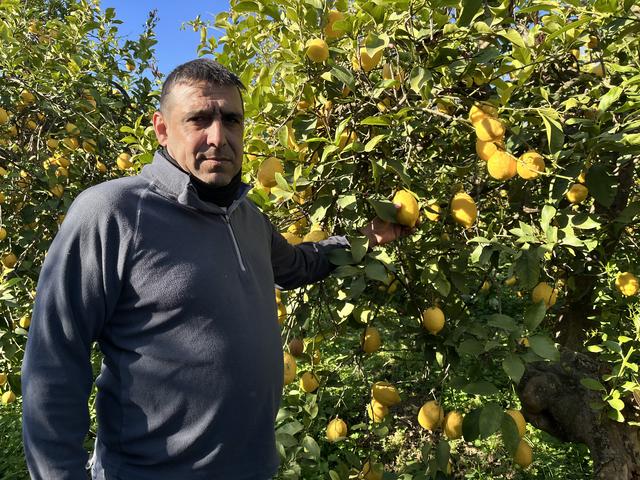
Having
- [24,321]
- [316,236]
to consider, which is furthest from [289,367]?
[24,321]

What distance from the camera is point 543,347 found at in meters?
1.13

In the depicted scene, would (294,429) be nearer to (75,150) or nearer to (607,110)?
(607,110)

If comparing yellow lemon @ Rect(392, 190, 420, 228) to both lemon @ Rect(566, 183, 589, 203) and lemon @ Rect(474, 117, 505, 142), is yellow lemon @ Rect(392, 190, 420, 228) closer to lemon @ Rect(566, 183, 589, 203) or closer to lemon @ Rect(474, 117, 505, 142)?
lemon @ Rect(474, 117, 505, 142)

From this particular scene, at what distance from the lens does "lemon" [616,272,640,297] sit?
1.71 metres

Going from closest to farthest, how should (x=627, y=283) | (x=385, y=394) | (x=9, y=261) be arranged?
1. (x=385, y=394)
2. (x=627, y=283)
3. (x=9, y=261)

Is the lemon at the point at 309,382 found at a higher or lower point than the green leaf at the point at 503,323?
lower

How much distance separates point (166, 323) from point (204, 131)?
447mm

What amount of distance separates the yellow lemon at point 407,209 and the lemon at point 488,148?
0.21 meters

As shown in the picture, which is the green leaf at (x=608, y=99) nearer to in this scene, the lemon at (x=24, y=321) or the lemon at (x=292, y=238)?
the lemon at (x=292, y=238)

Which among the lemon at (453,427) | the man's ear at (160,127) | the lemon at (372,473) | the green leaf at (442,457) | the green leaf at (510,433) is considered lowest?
the lemon at (372,473)

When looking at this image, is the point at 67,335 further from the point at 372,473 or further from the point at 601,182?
the point at 601,182

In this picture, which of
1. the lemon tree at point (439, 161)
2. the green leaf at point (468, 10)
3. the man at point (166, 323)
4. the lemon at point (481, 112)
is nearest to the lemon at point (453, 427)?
the lemon tree at point (439, 161)

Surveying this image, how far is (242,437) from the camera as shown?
1160 mm

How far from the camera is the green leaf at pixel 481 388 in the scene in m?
1.13
